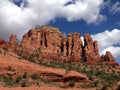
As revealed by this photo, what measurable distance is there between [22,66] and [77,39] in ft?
212

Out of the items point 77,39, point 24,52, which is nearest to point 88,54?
point 77,39

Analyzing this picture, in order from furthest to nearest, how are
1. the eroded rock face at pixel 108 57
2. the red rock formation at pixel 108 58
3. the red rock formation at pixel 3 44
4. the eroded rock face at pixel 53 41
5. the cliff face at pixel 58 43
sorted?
the eroded rock face at pixel 53 41
the cliff face at pixel 58 43
the eroded rock face at pixel 108 57
the red rock formation at pixel 108 58
the red rock formation at pixel 3 44

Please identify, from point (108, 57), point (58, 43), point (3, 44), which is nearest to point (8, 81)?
point (3, 44)

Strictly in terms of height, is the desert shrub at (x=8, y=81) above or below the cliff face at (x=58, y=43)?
below

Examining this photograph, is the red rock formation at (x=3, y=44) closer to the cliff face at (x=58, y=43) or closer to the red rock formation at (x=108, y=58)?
the cliff face at (x=58, y=43)

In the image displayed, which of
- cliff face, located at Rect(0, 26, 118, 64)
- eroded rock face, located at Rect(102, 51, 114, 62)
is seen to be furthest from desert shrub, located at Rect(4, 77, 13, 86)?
eroded rock face, located at Rect(102, 51, 114, 62)

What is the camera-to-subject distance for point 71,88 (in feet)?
178

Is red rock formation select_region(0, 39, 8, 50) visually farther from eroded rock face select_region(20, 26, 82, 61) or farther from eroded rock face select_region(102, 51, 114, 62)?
eroded rock face select_region(102, 51, 114, 62)

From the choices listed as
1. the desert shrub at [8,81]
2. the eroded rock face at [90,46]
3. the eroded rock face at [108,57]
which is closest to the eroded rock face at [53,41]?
the eroded rock face at [90,46]

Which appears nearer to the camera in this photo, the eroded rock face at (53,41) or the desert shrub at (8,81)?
the desert shrub at (8,81)

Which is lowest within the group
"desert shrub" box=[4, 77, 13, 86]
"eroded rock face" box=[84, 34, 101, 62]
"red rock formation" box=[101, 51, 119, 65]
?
"desert shrub" box=[4, 77, 13, 86]

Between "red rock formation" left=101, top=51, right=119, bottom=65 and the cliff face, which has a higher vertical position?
the cliff face

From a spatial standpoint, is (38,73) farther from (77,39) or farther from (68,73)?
(77,39)

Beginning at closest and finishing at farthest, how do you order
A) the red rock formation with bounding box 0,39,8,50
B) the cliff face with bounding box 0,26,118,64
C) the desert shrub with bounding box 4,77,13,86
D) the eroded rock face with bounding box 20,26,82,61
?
the desert shrub with bounding box 4,77,13,86 → the red rock formation with bounding box 0,39,8,50 → the cliff face with bounding box 0,26,118,64 → the eroded rock face with bounding box 20,26,82,61
